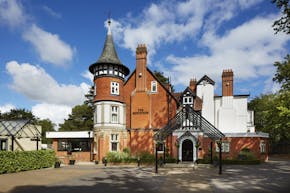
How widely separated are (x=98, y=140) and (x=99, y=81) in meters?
6.29

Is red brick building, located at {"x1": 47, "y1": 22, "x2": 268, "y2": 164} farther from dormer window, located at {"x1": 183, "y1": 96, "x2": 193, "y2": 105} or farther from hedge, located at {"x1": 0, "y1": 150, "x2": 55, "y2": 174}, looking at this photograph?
hedge, located at {"x1": 0, "y1": 150, "x2": 55, "y2": 174}

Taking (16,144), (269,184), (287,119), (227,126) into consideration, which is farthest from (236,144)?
(16,144)

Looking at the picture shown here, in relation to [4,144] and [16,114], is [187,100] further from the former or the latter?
[16,114]

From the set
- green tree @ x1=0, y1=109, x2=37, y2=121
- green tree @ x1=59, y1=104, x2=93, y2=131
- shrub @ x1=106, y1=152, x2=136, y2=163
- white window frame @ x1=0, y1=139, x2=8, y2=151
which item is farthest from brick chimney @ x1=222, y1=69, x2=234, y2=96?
green tree @ x1=0, y1=109, x2=37, y2=121

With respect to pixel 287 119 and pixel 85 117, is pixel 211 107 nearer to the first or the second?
pixel 287 119

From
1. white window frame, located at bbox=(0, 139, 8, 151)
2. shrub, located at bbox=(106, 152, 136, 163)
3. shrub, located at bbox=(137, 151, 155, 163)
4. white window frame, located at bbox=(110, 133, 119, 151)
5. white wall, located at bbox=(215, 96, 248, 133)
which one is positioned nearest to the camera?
shrub, located at bbox=(137, 151, 155, 163)

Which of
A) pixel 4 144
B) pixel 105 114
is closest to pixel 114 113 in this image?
pixel 105 114

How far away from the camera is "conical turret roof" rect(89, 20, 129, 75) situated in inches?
1197

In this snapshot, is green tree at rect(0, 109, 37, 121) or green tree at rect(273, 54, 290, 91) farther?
green tree at rect(0, 109, 37, 121)

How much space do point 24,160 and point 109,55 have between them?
14142 mm

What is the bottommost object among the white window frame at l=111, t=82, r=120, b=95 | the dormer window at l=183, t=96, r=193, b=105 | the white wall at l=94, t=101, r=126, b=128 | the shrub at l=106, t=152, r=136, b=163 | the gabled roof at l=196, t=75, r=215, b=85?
the shrub at l=106, t=152, r=136, b=163

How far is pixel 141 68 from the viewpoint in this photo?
31281mm

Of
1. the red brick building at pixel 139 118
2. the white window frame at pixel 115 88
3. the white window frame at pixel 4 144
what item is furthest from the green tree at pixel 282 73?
the white window frame at pixel 4 144

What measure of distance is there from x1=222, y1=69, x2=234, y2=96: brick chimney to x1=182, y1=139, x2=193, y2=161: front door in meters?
8.80
